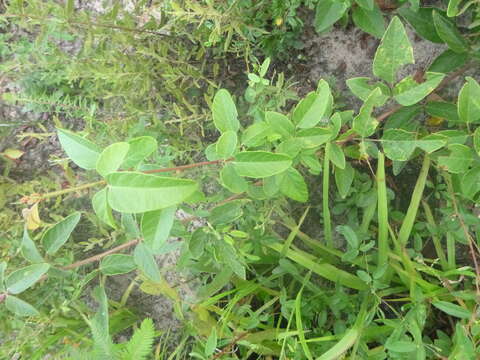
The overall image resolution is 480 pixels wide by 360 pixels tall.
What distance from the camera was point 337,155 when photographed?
1377 mm

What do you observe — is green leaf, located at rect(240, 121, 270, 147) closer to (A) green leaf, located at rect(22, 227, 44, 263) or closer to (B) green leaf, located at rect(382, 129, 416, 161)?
(B) green leaf, located at rect(382, 129, 416, 161)

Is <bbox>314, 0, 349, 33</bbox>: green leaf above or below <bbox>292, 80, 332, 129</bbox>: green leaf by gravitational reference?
above

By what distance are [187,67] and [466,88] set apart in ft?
3.74

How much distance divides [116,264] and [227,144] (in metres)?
0.51

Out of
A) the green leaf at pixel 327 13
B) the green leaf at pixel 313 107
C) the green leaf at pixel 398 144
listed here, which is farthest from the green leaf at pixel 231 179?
the green leaf at pixel 327 13

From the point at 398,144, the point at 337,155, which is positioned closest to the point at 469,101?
the point at 398,144

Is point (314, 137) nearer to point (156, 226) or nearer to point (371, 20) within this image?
point (156, 226)

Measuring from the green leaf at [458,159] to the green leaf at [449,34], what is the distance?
0.41 m

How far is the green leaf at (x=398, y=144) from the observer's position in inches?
51.9

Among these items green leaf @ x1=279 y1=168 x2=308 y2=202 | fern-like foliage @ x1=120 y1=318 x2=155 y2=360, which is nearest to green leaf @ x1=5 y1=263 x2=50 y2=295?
fern-like foliage @ x1=120 y1=318 x2=155 y2=360

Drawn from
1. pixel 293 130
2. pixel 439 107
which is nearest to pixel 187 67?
pixel 293 130

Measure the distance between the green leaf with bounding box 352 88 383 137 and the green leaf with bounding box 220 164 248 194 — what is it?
0.42 meters

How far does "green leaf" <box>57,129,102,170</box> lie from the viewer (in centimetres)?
98

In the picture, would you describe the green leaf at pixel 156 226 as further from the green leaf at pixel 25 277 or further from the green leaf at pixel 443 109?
the green leaf at pixel 443 109
